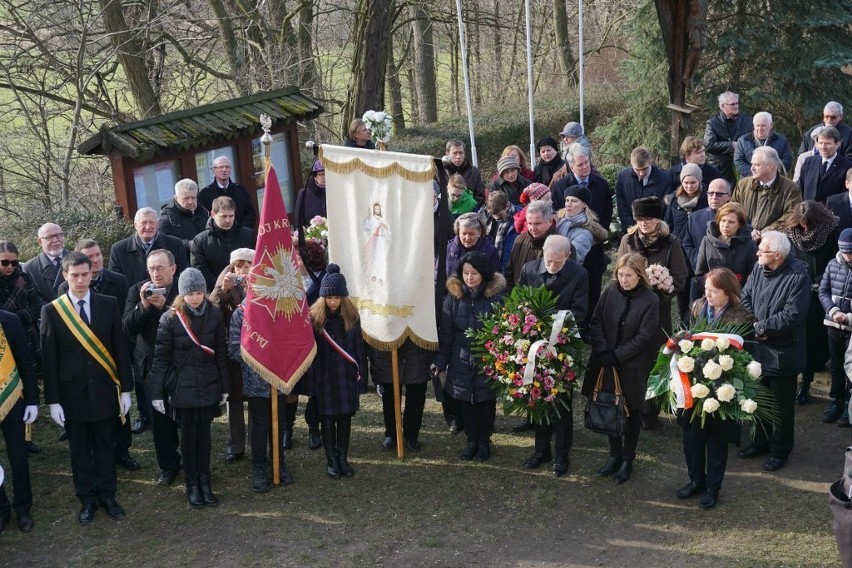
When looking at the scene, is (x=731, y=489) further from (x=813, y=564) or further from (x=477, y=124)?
(x=477, y=124)

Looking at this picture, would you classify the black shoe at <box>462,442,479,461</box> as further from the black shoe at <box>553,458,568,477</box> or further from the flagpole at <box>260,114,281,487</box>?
the flagpole at <box>260,114,281,487</box>

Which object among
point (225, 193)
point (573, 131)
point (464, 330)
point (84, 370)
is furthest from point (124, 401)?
point (573, 131)

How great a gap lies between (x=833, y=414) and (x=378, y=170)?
4.47m

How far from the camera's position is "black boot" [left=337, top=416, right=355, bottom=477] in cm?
831

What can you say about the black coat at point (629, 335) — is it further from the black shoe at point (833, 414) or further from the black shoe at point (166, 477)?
the black shoe at point (166, 477)

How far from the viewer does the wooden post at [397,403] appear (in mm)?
8469

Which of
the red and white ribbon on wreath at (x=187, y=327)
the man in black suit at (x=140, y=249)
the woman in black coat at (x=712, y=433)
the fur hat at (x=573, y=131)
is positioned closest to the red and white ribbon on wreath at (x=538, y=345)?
the woman in black coat at (x=712, y=433)

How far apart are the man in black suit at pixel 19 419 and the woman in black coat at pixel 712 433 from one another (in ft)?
15.3

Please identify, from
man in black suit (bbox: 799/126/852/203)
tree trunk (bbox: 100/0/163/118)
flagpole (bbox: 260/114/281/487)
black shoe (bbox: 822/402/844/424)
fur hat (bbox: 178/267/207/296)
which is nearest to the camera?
fur hat (bbox: 178/267/207/296)

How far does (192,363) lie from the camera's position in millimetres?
7602

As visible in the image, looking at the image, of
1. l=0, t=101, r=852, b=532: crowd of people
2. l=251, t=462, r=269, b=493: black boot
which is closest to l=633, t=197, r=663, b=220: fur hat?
l=0, t=101, r=852, b=532: crowd of people

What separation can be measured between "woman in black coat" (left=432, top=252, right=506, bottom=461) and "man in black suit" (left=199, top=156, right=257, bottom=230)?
11.1 feet

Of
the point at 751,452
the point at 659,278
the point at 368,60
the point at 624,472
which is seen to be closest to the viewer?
the point at 624,472

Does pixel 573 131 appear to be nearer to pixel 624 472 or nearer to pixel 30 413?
pixel 624 472
